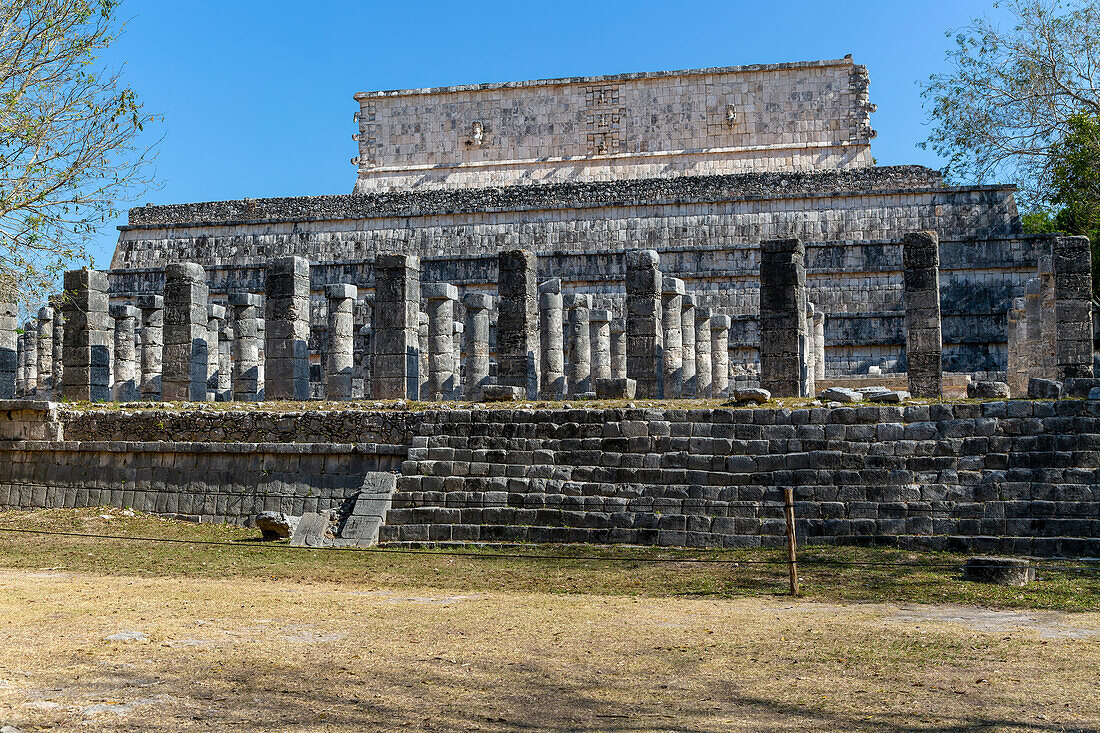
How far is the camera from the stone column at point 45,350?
27922 mm

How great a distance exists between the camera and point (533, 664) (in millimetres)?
7031

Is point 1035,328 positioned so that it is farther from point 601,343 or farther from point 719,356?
point 601,343

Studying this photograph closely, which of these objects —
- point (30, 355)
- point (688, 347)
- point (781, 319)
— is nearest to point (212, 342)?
point (688, 347)

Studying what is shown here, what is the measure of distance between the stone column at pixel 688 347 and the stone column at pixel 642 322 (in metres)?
4.18

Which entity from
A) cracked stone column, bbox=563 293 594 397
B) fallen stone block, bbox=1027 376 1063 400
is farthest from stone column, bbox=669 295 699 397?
fallen stone block, bbox=1027 376 1063 400

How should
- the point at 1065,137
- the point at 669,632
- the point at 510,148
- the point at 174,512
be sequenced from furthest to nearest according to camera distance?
the point at 510,148
the point at 1065,137
the point at 174,512
the point at 669,632

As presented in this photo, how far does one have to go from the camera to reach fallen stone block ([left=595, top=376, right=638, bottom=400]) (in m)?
17.0

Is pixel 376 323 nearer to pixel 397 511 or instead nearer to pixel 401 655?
pixel 397 511

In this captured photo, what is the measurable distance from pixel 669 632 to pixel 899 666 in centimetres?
173

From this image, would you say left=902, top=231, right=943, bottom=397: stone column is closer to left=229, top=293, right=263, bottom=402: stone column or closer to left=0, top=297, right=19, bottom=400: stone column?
left=229, top=293, right=263, bottom=402: stone column

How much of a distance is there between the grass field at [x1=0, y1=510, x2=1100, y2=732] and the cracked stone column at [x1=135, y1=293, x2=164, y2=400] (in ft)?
33.5

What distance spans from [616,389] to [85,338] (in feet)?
31.3

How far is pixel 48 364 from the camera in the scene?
29.1 m

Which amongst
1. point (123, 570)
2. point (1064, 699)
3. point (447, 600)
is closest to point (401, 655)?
point (447, 600)
